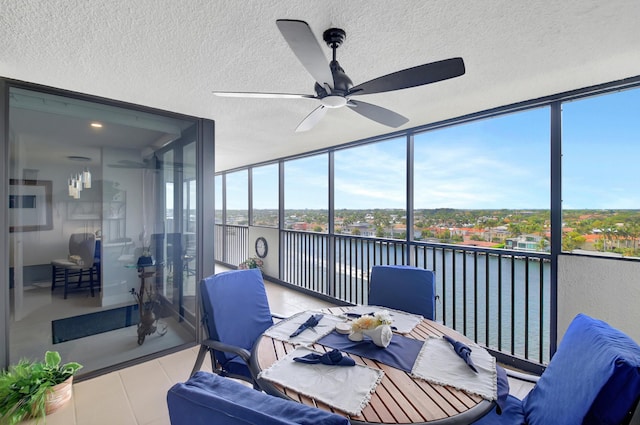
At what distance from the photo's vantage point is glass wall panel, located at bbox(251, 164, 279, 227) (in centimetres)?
580

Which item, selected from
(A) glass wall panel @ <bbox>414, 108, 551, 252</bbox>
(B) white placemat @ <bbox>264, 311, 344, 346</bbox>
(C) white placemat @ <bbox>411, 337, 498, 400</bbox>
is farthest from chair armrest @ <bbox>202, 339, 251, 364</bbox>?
(A) glass wall panel @ <bbox>414, 108, 551, 252</bbox>

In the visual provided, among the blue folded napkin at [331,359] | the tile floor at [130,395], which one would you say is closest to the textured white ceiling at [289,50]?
the blue folded napkin at [331,359]

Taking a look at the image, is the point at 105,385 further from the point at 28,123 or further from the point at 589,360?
the point at 589,360

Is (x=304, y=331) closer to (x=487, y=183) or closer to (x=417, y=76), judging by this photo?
(x=417, y=76)

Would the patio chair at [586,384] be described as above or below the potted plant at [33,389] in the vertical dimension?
above

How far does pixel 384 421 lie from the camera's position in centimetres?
100

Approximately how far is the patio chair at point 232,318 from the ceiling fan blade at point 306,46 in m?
1.49

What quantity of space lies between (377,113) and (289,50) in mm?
717

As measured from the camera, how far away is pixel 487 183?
3.00 metres

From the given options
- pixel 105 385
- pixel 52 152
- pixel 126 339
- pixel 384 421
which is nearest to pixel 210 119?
pixel 52 152

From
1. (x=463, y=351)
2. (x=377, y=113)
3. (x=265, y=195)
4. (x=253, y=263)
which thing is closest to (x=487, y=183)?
(x=377, y=113)

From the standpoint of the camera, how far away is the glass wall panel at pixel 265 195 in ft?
19.0

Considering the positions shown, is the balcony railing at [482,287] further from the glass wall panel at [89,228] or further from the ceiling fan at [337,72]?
the glass wall panel at [89,228]

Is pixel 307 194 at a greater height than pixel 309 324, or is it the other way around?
pixel 307 194
